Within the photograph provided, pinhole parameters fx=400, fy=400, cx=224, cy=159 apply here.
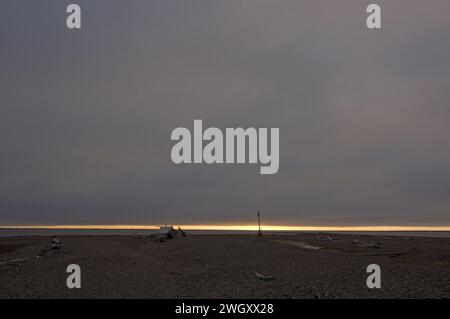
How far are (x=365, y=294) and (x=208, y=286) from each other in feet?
22.6

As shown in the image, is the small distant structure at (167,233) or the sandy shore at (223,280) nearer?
the sandy shore at (223,280)

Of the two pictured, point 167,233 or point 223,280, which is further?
point 167,233

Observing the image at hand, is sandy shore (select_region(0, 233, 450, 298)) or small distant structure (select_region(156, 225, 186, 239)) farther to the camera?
small distant structure (select_region(156, 225, 186, 239))

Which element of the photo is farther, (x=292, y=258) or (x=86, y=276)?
(x=292, y=258)

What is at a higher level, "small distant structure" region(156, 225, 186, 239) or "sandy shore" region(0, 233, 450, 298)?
"sandy shore" region(0, 233, 450, 298)

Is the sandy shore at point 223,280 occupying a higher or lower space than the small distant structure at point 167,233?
higher

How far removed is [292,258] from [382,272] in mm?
8511
